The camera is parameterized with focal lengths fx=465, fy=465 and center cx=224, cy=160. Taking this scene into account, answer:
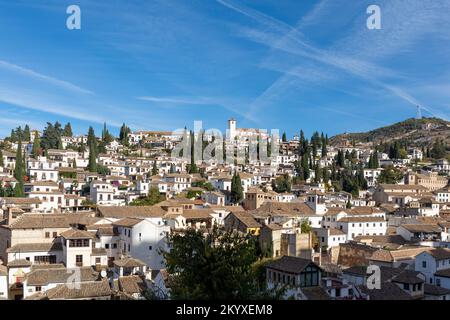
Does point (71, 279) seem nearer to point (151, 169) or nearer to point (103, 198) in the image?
point (103, 198)

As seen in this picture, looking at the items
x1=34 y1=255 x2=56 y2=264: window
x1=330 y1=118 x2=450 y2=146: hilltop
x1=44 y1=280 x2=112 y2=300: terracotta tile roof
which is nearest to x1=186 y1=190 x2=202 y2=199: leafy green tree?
x1=34 y1=255 x2=56 y2=264: window

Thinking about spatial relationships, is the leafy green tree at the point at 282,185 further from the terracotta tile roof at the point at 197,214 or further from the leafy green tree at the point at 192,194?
the terracotta tile roof at the point at 197,214

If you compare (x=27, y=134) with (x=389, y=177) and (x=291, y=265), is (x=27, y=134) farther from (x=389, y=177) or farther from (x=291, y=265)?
(x=291, y=265)

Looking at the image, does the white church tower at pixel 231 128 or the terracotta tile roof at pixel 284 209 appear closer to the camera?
the terracotta tile roof at pixel 284 209

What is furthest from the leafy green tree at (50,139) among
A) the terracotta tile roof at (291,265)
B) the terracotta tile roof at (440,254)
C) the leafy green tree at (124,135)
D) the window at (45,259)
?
the terracotta tile roof at (440,254)

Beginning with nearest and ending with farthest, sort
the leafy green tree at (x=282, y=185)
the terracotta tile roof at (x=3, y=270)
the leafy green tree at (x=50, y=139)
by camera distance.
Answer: the terracotta tile roof at (x=3, y=270) → the leafy green tree at (x=282, y=185) → the leafy green tree at (x=50, y=139)

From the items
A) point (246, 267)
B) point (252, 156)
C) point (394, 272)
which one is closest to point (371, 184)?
point (252, 156)

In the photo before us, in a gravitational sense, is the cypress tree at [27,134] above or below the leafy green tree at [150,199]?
above
